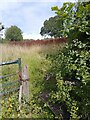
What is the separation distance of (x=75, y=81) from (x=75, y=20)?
2.98 ft

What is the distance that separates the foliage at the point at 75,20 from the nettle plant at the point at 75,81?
0.48 ft

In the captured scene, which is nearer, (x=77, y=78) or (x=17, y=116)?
(x=77, y=78)

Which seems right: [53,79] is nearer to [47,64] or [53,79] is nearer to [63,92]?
[63,92]

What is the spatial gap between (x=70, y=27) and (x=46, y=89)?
1.37 meters

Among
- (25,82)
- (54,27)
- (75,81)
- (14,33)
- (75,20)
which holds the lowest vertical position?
(25,82)

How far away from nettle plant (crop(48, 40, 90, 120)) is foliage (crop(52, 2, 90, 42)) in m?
0.15

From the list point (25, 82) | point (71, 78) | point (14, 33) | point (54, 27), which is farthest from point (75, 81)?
point (14, 33)

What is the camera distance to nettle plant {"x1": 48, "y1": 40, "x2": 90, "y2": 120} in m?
3.66

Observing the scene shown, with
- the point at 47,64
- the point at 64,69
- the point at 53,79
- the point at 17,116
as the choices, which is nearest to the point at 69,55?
the point at 64,69

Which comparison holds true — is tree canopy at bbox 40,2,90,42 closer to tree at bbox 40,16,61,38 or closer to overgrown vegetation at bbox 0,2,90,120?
overgrown vegetation at bbox 0,2,90,120

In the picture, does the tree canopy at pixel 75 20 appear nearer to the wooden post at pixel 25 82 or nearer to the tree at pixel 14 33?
the wooden post at pixel 25 82

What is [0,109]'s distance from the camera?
14.3 feet

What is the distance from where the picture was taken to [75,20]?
3932 millimetres

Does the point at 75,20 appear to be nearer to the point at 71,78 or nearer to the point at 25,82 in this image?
the point at 71,78
